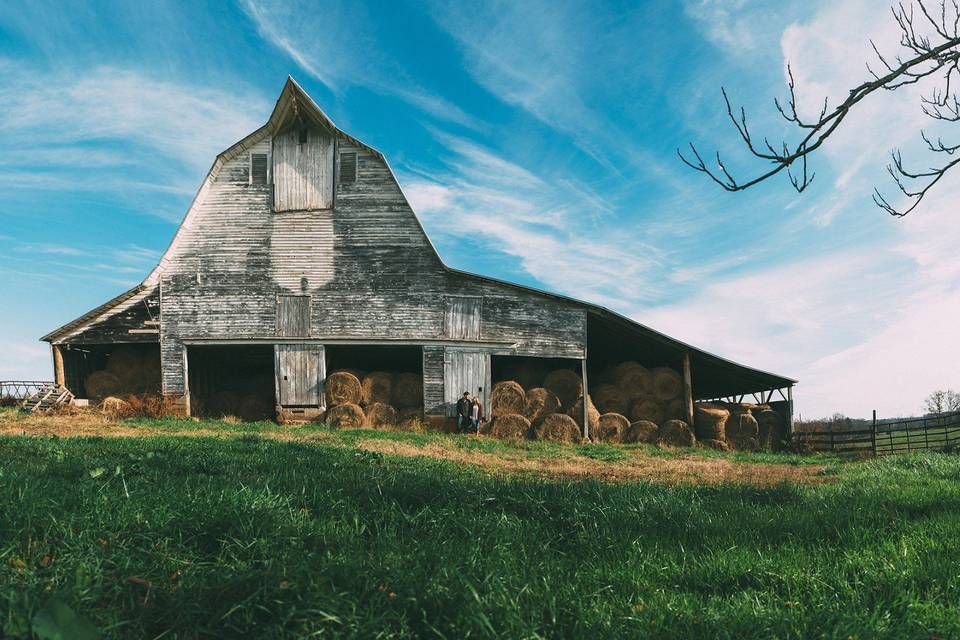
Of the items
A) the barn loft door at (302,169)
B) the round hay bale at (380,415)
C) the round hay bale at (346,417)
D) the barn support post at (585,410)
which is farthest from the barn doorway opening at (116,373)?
the barn support post at (585,410)

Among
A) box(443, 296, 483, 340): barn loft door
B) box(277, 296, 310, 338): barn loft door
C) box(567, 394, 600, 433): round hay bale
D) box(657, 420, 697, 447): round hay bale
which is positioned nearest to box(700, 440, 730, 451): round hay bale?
box(657, 420, 697, 447): round hay bale

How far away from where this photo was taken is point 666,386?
21281 millimetres

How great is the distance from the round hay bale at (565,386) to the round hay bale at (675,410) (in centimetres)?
314

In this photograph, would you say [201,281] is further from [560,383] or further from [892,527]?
[892,527]

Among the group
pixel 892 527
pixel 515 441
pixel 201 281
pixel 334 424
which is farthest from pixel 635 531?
pixel 201 281

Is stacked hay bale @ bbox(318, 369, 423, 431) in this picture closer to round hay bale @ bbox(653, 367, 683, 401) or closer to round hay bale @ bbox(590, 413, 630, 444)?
round hay bale @ bbox(590, 413, 630, 444)

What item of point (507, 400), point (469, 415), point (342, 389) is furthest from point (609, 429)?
point (342, 389)

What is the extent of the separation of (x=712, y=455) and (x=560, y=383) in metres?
5.14

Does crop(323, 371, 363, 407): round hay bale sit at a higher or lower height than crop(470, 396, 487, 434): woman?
higher

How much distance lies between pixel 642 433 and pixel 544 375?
374 cm

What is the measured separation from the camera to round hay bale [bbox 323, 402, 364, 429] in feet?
63.9

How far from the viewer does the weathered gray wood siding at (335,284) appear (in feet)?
67.7

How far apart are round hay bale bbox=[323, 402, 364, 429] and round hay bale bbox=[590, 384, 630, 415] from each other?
8009 mm

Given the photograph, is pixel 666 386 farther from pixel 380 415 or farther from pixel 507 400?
pixel 380 415
